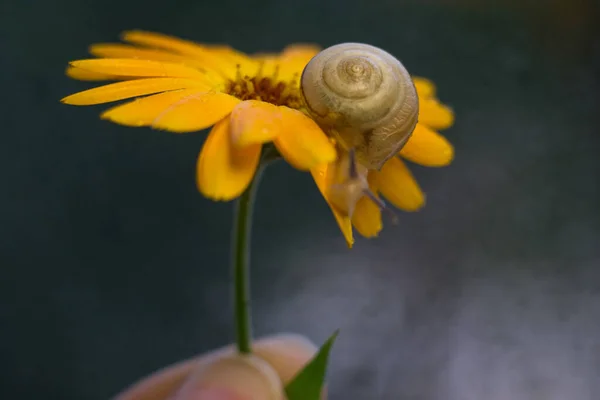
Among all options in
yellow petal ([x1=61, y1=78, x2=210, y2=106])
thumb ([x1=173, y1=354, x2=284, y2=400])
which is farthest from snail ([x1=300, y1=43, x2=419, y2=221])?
thumb ([x1=173, y1=354, x2=284, y2=400])

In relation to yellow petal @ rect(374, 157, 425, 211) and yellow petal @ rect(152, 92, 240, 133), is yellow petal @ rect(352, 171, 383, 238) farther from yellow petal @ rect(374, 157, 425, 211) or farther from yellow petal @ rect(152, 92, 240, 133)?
yellow petal @ rect(152, 92, 240, 133)

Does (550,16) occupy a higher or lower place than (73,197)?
higher

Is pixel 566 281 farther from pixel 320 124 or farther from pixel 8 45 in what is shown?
pixel 8 45

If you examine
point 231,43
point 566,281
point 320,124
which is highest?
point 320,124

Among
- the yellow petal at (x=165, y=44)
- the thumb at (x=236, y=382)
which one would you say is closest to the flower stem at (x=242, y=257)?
the thumb at (x=236, y=382)

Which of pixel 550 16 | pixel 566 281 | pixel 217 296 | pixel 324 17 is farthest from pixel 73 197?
pixel 550 16

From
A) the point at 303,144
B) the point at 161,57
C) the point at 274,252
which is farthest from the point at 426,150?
the point at 274,252

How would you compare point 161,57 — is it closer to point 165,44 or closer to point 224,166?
point 165,44
